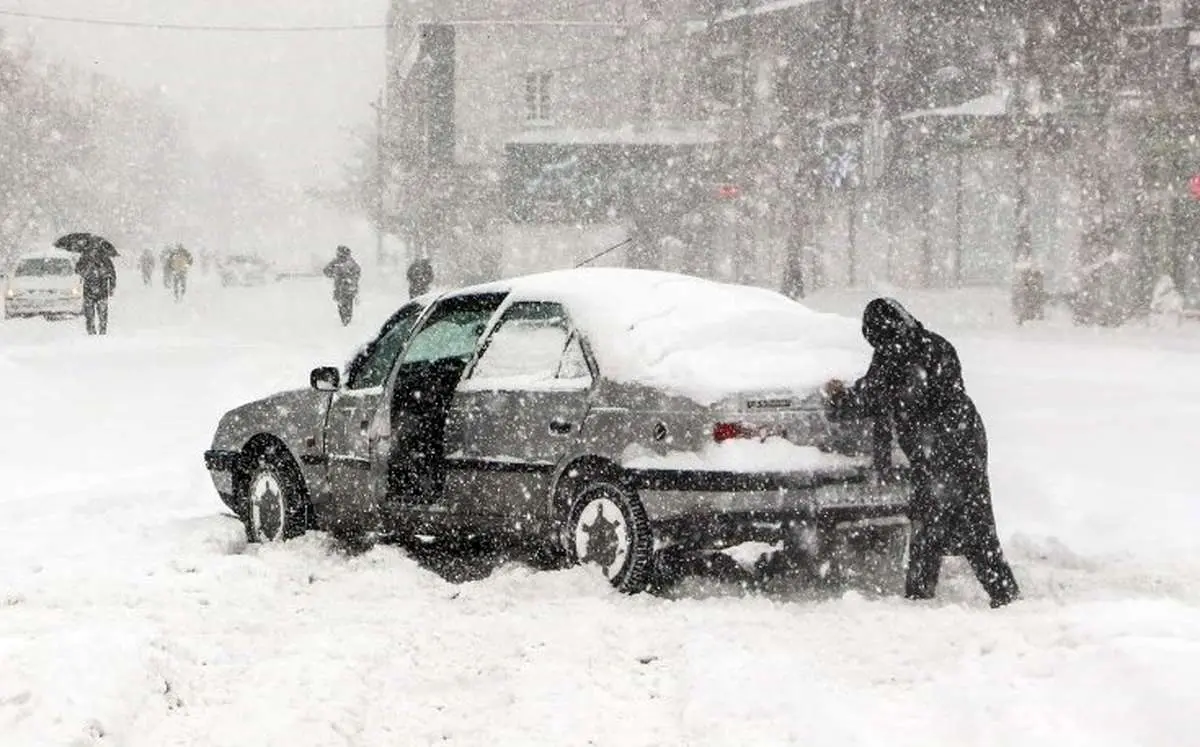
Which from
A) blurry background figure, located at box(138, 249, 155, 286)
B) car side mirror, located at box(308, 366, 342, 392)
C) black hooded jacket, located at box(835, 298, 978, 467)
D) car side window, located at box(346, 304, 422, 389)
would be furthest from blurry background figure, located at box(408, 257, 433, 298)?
blurry background figure, located at box(138, 249, 155, 286)

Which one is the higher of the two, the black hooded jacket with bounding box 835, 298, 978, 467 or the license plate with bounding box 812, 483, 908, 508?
the black hooded jacket with bounding box 835, 298, 978, 467

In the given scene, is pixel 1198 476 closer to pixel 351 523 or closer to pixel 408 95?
pixel 351 523

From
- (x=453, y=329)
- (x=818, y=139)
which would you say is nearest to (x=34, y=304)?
(x=818, y=139)

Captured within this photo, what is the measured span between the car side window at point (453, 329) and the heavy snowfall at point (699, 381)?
1.12 metres

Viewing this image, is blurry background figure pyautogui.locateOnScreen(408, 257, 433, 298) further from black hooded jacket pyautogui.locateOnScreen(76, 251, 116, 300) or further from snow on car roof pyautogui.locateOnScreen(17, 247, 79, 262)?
snow on car roof pyautogui.locateOnScreen(17, 247, 79, 262)

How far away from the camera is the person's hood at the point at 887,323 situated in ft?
23.0

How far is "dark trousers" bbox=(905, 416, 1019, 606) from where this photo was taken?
7125 mm

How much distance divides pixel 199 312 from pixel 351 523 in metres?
38.3

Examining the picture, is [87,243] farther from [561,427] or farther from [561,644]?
[561,644]

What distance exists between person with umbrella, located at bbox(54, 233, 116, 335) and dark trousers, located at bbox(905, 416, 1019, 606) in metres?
21.9

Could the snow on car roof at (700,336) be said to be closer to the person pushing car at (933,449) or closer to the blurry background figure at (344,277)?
the person pushing car at (933,449)

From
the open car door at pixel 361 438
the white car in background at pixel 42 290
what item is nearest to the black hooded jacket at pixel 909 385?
the open car door at pixel 361 438

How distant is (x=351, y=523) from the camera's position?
877cm

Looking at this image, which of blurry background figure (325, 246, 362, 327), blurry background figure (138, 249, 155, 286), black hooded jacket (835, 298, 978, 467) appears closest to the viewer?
black hooded jacket (835, 298, 978, 467)
